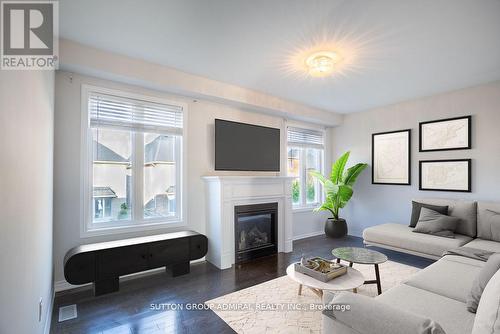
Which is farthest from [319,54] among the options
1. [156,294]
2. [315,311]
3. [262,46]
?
[156,294]

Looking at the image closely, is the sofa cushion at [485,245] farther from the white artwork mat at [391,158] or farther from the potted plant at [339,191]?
the potted plant at [339,191]

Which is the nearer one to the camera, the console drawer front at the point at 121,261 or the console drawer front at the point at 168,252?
the console drawer front at the point at 121,261

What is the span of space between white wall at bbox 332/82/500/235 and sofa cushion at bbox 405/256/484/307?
6.92 ft

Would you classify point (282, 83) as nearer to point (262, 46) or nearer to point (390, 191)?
point (262, 46)

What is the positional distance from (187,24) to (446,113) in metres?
4.33

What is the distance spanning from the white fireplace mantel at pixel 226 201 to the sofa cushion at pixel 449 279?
2.24 meters

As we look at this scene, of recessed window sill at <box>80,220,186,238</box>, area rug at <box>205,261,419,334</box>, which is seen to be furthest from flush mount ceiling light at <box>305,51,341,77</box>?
recessed window sill at <box>80,220,186,238</box>

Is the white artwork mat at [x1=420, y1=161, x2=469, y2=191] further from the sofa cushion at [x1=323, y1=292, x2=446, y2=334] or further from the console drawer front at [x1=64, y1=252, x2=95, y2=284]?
the console drawer front at [x1=64, y1=252, x2=95, y2=284]

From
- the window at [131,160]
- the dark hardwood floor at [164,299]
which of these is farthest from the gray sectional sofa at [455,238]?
the window at [131,160]

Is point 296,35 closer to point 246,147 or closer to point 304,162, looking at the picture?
point 246,147

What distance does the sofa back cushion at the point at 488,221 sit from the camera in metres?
3.24

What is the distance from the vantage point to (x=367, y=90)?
4047 millimetres

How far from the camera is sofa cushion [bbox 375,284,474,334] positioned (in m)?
1.48

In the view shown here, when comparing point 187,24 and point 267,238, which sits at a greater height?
point 187,24
